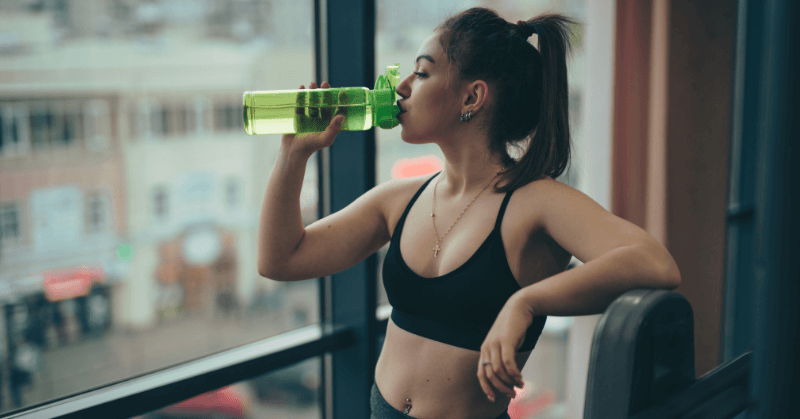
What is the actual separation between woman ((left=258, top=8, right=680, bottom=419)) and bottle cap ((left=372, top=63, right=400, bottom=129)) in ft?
0.07

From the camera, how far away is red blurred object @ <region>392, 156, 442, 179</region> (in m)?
1.84

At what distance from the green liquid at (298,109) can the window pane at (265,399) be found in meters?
0.76

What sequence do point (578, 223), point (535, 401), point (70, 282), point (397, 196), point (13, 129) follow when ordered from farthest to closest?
point (535, 401) → point (70, 282) → point (13, 129) → point (397, 196) → point (578, 223)

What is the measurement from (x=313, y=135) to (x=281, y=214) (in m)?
0.14

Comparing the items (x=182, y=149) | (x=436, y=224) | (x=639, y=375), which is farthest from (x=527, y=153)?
(x=182, y=149)

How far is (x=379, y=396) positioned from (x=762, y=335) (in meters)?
0.59

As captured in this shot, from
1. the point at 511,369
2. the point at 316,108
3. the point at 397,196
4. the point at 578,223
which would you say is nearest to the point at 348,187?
the point at 397,196

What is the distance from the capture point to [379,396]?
95 centimetres

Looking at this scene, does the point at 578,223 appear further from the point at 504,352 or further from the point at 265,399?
the point at 265,399

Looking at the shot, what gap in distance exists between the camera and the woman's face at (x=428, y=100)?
885 millimetres

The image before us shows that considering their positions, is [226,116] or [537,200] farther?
[226,116]

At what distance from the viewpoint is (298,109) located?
3.00 ft

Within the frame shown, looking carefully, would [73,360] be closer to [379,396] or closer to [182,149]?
[182,149]

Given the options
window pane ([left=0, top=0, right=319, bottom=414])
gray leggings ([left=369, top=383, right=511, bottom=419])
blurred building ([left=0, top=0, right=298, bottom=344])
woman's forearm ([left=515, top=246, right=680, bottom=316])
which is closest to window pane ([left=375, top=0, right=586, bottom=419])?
window pane ([left=0, top=0, right=319, bottom=414])
